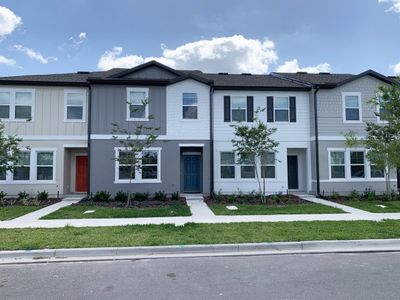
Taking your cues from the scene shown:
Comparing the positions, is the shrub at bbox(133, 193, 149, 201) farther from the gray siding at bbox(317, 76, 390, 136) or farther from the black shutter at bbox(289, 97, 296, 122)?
the gray siding at bbox(317, 76, 390, 136)

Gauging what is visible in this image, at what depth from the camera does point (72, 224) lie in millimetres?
9195

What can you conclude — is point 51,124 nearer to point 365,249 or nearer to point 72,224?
point 72,224

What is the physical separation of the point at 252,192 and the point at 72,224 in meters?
9.06

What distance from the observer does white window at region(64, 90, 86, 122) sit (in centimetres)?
1574

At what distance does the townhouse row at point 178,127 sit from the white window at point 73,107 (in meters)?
0.05

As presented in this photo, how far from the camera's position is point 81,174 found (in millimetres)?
17109

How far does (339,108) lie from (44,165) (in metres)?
15.6

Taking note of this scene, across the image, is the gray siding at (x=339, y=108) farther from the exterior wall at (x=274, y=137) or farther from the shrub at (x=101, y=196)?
the shrub at (x=101, y=196)

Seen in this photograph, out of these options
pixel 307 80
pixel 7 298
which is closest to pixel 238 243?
pixel 7 298

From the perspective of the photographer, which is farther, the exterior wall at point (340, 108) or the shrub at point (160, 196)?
the exterior wall at point (340, 108)

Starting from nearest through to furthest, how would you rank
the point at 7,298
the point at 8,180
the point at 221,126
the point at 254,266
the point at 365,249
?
the point at 7,298, the point at 254,266, the point at 365,249, the point at 8,180, the point at 221,126

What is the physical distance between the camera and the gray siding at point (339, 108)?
16.3m

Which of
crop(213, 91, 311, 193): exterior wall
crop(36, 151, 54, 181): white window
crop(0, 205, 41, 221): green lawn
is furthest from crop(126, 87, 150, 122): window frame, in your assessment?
crop(0, 205, 41, 221): green lawn

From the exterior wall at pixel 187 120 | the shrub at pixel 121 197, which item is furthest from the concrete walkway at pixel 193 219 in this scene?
the exterior wall at pixel 187 120
